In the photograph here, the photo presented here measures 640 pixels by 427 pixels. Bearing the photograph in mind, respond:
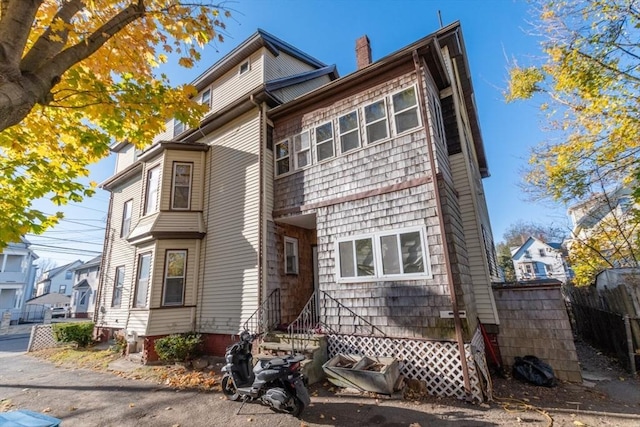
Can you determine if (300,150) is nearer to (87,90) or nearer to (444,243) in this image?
(444,243)

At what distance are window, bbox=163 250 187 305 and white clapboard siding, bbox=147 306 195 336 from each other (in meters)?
0.35

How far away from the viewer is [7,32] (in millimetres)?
3125

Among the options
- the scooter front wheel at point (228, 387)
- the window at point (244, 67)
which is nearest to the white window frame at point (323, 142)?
the window at point (244, 67)

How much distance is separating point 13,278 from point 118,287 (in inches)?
1116

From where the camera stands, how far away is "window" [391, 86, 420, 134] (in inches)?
305

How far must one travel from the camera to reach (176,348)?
8.74 metres

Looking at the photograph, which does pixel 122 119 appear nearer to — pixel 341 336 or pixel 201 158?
pixel 341 336

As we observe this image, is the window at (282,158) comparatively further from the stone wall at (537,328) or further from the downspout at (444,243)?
the stone wall at (537,328)

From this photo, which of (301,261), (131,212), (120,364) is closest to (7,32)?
(301,261)

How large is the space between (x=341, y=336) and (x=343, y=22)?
10.2 m

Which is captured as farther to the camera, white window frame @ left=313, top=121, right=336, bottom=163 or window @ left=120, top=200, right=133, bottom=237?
window @ left=120, top=200, right=133, bottom=237

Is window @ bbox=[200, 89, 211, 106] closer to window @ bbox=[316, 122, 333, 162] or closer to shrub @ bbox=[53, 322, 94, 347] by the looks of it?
window @ bbox=[316, 122, 333, 162]

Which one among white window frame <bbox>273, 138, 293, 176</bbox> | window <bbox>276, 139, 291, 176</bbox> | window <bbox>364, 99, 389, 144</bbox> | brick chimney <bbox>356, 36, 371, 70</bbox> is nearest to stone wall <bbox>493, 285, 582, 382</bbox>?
window <bbox>364, 99, 389, 144</bbox>

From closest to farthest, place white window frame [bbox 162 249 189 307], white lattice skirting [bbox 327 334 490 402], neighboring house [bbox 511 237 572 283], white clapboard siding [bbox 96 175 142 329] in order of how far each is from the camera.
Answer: white lattice skirting [bbox 327 334 490 402]
white window frame [bbox 162 249 189 307]
white clapboard siding [bbox 96 175 142 329]
neighboring house [bbox 511 237 572 283]
